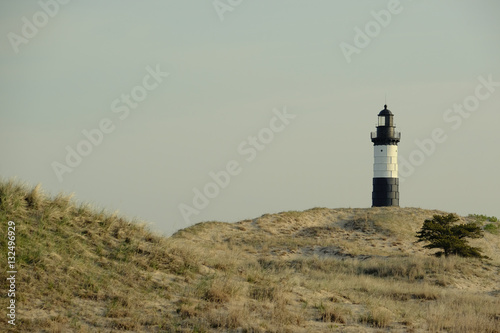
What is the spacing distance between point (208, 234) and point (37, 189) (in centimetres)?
2464

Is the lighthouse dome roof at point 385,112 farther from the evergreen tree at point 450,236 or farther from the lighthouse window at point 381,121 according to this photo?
the evergreen tree at point 450,236

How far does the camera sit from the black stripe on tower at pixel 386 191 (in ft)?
180

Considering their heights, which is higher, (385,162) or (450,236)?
(385,162)

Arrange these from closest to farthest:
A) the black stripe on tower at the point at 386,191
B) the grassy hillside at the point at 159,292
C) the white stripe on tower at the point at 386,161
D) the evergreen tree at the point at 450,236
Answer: the grassy hillside at the point at 159,292, the evergreen tree at the point at 450,236, the white stripe on tower at the point at 386,161, the black stripe on tower at the point at 386,191

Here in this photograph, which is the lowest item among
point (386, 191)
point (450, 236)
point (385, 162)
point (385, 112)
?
point (450, 236)

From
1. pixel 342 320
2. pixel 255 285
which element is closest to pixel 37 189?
pixel 255 285

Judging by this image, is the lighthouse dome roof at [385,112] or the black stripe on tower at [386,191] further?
the lighthouse dome roof at [385,112]

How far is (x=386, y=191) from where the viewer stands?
5506cm

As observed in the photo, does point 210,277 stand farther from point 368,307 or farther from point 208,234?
point 208,234

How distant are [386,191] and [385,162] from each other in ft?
9.25

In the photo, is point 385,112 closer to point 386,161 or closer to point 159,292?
point 386,161

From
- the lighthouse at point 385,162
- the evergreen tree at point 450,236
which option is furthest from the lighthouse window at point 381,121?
the evergreen tree at point 450,236

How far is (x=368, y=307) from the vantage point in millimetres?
15930

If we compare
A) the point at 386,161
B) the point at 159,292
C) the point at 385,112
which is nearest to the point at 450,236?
the point at 386,161
